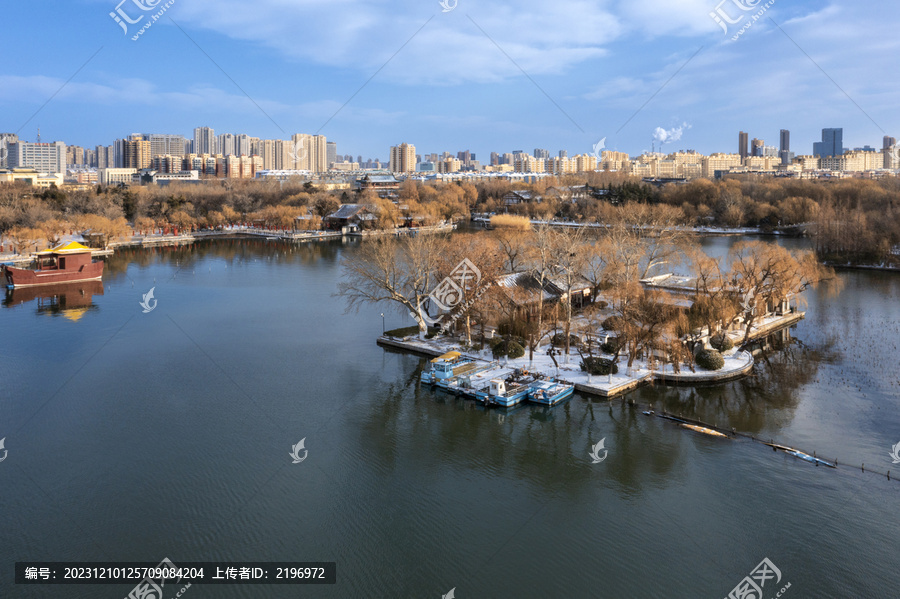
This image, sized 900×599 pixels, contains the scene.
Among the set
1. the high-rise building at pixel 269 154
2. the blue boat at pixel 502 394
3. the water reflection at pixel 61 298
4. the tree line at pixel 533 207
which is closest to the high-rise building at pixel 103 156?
the high-rise building at pixel 269 154

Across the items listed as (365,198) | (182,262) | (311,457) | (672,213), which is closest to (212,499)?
(311,457)

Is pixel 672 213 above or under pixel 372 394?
above

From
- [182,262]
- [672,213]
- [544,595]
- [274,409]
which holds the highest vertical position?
[672,213]

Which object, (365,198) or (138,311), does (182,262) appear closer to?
(138,311)

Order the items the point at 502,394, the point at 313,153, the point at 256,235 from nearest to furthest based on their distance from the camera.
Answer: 1. the point at 502,394
2. the point at 256,235
3. the point at 313,153

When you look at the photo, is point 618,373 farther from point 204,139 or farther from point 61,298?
point 204,139

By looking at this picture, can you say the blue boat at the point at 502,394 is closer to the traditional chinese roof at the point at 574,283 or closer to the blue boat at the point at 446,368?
the blue boat at the point at 446,368

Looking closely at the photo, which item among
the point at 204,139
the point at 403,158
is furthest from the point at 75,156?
the point at 403,158
